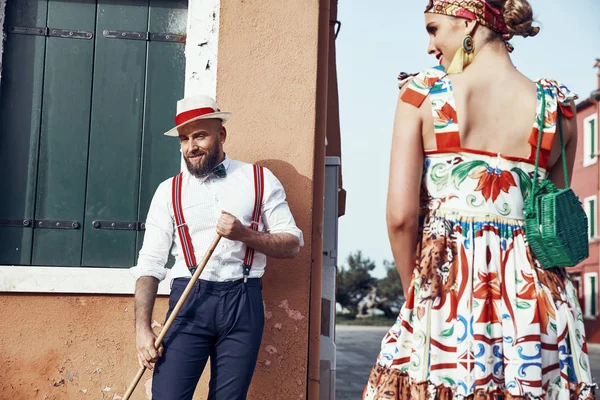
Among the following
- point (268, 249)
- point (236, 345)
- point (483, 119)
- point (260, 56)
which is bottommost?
point (236, 345)

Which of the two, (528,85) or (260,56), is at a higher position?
(260,56)

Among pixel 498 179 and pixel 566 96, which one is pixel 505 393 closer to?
pixel 498 179

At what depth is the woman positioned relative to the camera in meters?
2.29

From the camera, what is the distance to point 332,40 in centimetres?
639

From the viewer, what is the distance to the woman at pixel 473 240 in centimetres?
229

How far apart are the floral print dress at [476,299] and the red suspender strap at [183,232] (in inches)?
60.4

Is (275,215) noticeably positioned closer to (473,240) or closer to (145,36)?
(473,240)

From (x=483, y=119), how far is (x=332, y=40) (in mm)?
4107

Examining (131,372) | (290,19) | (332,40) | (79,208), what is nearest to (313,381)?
(131,372)

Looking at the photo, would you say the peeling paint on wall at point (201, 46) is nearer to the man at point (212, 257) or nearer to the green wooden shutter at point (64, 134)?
the green wooden shutter at point (64, 134)

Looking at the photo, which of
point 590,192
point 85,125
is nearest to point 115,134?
point 85,125

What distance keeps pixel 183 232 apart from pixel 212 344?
0.55 meters

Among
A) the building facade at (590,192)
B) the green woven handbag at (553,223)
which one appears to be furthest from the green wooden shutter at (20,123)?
the building facade at (590,192)

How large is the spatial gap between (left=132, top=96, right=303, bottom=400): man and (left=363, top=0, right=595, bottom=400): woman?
4.40ft
